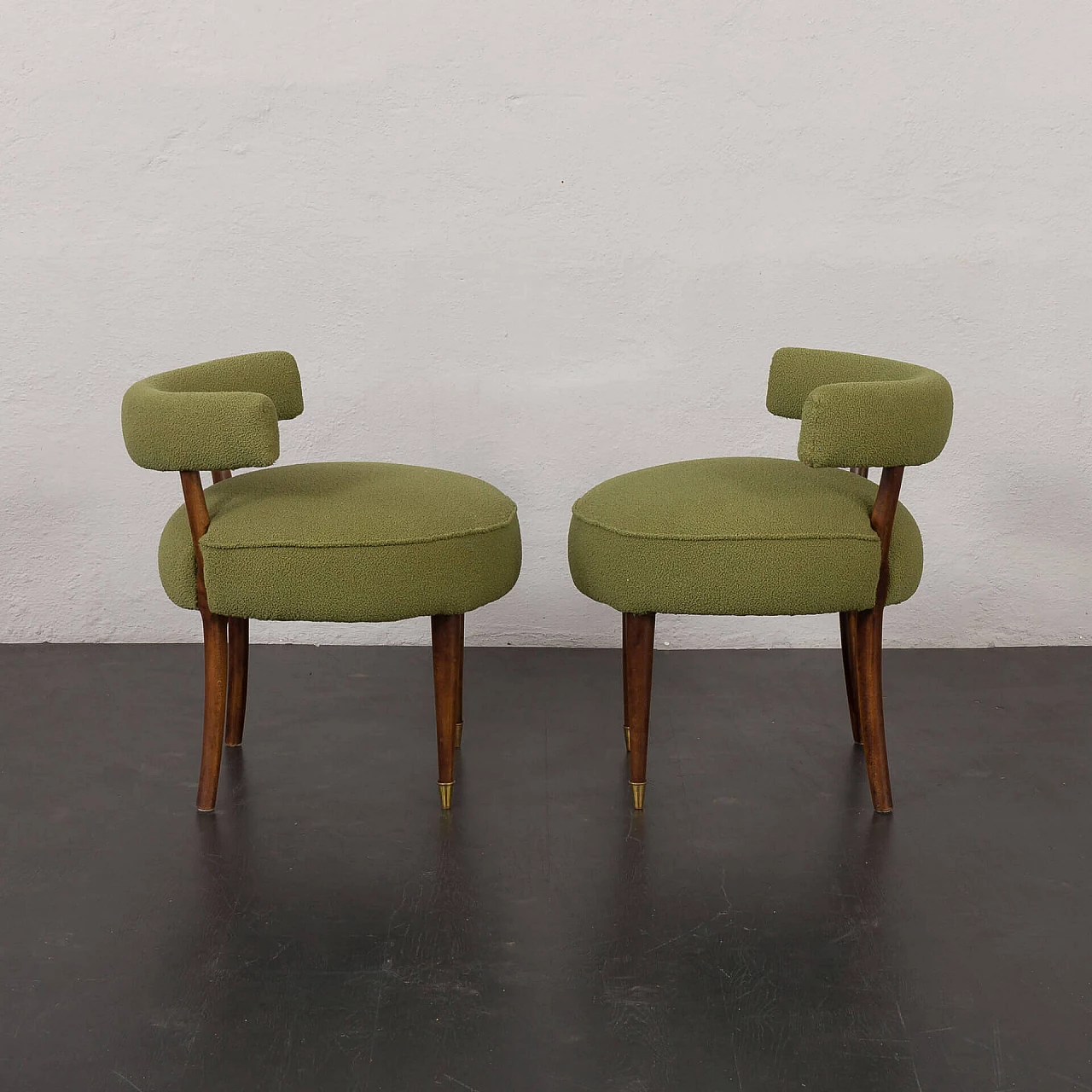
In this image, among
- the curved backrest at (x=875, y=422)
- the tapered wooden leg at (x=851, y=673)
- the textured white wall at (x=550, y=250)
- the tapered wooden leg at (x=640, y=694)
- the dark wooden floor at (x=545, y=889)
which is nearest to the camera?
the dark wooden floor at (x=545, y=889)

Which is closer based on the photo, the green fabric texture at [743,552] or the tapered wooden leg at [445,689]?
the green fabric texture at [743,552]

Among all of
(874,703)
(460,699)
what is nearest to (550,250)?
(460,699)

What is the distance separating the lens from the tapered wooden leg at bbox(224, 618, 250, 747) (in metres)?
2.57

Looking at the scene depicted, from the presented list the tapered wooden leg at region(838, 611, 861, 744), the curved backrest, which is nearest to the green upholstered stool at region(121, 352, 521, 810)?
the curved backrest

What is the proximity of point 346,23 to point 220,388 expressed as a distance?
3.44ft

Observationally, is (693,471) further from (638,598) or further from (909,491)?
(909,491)

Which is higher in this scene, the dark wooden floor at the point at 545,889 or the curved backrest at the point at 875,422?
the curved backrest at the point at 875,422

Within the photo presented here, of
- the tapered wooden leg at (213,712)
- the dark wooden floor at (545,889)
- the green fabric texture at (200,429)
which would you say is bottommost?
the dark wooden floor at (545,889)

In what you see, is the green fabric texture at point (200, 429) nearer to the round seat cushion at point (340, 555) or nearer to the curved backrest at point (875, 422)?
the round seat cushion at point (340, 555)

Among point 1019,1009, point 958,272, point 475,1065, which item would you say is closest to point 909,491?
point 958,272

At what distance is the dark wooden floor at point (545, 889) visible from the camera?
5.27 ft

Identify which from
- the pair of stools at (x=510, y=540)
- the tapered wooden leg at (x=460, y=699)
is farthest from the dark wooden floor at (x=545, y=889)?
the pair of stools at (x=510, y=540)

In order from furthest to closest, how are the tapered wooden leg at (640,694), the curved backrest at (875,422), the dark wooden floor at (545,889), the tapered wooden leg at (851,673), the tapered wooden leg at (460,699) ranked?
the tapered wooden leg at (851,673) < the tapered wooden leg at (460,699) < the tapered wooden leg at (640,694) < the curved backrest at (875,422) < the dark wooden floor at (545,889)

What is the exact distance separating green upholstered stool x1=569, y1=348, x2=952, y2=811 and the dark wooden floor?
8.9 inches
